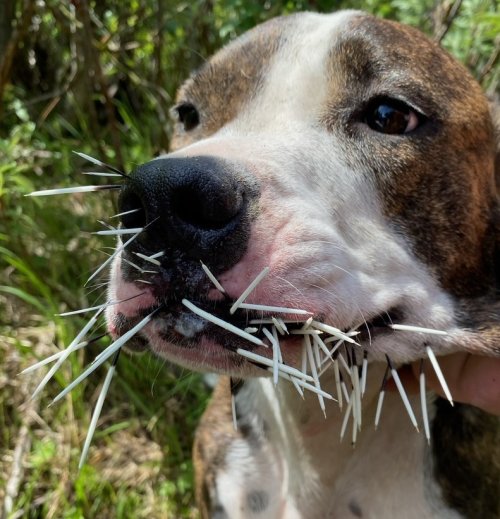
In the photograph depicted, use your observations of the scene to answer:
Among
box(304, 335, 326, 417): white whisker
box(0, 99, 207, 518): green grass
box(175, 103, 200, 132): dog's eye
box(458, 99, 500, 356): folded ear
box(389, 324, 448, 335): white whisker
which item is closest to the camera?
box(304, 335, 326, 417): white whisker

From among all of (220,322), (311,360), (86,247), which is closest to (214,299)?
(220,322)

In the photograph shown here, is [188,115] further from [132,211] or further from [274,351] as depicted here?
[274,351]

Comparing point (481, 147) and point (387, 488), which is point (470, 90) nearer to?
point (481, 147)

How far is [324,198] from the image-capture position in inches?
66.9

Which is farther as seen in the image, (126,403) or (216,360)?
(126,403)

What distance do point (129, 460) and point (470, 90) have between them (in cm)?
248

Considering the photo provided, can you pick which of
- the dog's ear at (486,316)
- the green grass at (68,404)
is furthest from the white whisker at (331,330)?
the green grass at (68,404)

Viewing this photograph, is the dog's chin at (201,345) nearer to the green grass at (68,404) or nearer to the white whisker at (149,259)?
the white whisker at (149,259)

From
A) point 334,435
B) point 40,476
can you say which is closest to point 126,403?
point 40,476

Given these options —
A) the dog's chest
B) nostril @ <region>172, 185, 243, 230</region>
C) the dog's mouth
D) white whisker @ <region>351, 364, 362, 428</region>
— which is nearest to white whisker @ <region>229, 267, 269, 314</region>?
the dog's mouth

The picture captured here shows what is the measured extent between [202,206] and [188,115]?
3.68 ft

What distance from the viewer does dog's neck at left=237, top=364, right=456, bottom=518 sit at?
2.16m

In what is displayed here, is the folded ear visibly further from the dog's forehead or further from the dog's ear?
the dog's forehead

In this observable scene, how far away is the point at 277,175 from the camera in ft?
5.18
